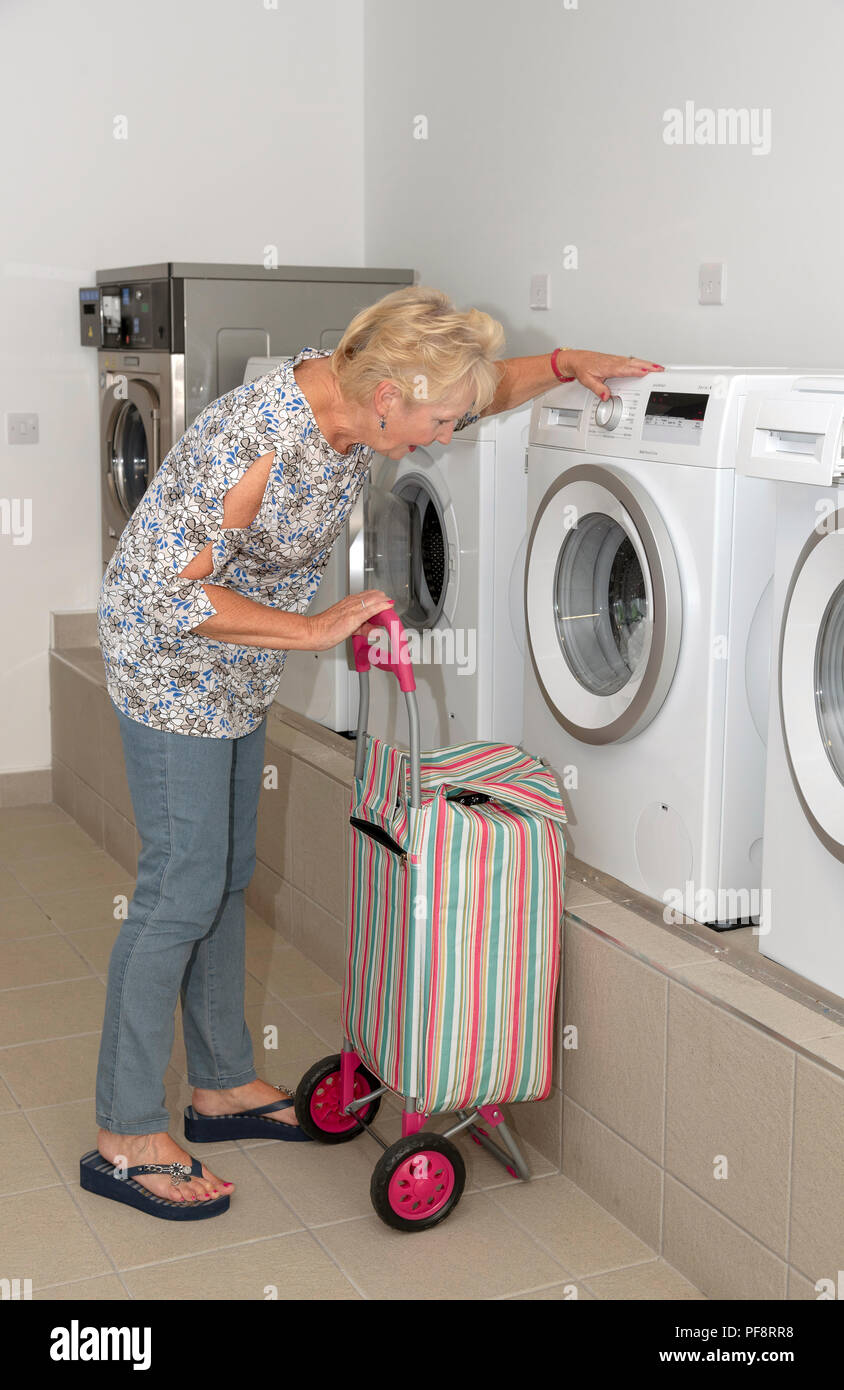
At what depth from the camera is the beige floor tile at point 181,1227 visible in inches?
84.8

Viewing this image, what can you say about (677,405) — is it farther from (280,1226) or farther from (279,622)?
(280,1226)

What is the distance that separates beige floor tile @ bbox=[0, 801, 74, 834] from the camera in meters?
4.32

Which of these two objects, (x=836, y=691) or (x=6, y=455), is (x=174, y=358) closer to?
(x=6, y=455)

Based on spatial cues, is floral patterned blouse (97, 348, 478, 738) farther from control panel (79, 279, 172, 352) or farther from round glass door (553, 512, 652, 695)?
control panel (79, 279, 172, 352)

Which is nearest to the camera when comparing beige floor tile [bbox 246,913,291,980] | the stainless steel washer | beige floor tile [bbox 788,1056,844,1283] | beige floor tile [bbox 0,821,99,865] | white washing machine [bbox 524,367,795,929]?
beige floor tile [bbox 788,1056,844,1283]

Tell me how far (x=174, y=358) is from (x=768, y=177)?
1747 millimetres

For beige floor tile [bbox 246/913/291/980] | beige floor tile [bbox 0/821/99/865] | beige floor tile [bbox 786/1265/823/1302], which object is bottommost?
beige floor tile [bbox 246/913/291/980]

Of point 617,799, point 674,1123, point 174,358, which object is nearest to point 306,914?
point 617,799

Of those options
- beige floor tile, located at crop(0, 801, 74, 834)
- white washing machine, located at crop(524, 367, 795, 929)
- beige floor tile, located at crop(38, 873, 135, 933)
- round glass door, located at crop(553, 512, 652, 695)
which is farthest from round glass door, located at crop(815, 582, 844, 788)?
beige floor tile, located at crop(0, 801, 74, 834)

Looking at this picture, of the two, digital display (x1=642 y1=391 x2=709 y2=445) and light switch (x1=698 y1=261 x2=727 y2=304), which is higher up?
light switch (x1=698 y1=261 x2=727 y2=304)

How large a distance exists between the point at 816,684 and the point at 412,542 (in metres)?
1.36

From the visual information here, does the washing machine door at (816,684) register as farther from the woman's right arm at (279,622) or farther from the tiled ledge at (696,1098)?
the woman's right arm at (279,622)

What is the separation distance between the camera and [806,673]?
6.71 ft

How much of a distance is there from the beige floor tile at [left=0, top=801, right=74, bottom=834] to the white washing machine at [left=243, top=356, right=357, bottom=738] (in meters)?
1.07
